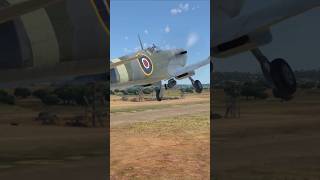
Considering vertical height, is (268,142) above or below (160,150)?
above

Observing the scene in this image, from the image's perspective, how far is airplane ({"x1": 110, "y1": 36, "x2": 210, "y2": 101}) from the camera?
18125 mm

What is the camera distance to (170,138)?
10711 millimetres

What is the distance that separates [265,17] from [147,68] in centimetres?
1656

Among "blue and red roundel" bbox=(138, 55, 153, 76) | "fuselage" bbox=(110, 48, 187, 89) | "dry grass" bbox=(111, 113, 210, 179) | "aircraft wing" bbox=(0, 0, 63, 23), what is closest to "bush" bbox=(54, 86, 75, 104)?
"aircraft wing" bbox=(0, 0, 63, 23)

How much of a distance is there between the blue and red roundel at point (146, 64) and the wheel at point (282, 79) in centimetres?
1606

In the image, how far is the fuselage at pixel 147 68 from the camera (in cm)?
1797

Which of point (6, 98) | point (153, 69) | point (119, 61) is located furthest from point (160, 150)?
point (153, 69)

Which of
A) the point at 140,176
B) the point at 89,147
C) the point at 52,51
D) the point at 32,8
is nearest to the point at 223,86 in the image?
the point at 89,147

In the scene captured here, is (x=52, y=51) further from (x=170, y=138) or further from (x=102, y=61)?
(x=170, y=138)

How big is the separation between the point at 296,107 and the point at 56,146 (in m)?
1.82

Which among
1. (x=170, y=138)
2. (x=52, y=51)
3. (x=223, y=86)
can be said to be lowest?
(x=170, y=138)

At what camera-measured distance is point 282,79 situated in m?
3.22

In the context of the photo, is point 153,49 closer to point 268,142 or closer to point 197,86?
point 197,86

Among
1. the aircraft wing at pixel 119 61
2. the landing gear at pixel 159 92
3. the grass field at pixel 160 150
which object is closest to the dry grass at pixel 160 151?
the grass field at pixel 160 150
